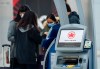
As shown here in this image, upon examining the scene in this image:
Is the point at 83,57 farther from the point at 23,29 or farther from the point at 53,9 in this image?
the point at 53,9

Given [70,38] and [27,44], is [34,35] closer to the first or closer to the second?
[27,44]

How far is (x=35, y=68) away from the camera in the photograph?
7109 mm

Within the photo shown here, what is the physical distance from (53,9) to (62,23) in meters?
5.50

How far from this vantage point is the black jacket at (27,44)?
6.95 metres

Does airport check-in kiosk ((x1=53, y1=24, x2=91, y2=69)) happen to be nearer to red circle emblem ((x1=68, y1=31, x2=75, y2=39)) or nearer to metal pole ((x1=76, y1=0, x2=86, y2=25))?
red circle emblem ((x1=68, y1=31, x2=75, y2=39))

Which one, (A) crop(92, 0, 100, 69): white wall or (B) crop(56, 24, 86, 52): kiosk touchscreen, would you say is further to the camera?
(A) crop(92, 0, 100, 69): white wall

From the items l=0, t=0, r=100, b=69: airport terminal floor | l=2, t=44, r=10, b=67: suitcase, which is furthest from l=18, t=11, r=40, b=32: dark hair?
l=2, t=44, r=10, b=67: suitcase

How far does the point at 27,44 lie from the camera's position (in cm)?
698

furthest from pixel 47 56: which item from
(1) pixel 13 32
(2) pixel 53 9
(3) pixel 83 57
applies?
(2) pixel 53 9

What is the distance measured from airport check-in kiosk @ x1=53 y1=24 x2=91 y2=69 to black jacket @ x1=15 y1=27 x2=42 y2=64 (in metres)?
1.21

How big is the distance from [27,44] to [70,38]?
56.2 inches

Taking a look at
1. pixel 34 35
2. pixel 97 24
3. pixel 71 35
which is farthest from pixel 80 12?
pixel 34 35

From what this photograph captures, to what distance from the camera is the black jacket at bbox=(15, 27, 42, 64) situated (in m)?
6.95

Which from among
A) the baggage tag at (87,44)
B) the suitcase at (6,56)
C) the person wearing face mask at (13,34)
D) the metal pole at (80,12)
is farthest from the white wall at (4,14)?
the baggage tag at (87,44)
